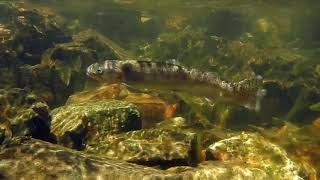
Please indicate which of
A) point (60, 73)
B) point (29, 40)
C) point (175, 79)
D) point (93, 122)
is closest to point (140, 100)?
point (93, 122)

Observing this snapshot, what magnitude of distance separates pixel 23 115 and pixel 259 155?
4.29 m

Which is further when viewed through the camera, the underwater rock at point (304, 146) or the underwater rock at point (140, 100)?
the underwater rock at point (140, 100)

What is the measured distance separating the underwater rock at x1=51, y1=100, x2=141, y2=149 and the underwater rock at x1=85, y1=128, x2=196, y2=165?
0.36 m

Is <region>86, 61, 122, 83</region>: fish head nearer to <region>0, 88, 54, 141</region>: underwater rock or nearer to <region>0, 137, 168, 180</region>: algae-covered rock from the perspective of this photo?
<region>0, 88, 54, 141</region>: underwater rock

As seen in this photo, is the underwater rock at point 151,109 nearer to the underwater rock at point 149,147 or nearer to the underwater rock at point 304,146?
the underwater rock at point 149,147

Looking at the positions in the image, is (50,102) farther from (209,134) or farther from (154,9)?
(154,9)

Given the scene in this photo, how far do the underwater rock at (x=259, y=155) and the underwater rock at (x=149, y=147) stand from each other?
64 centimetres

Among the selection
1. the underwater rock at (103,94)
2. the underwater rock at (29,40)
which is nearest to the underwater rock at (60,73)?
the underwater rock at (29,40)

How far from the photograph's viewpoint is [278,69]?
58.2 feet

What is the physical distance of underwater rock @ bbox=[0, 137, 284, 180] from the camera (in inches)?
203

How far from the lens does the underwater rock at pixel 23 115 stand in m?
6.98

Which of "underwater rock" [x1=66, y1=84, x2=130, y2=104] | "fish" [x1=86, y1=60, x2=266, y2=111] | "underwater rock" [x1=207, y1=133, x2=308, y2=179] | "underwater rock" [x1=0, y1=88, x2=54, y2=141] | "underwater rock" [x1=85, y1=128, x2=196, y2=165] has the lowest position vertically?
"underwater rock" [x1=207, y1=133, x2=308, y2=179]

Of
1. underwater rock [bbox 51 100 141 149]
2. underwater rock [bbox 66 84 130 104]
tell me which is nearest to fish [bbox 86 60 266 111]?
underwater rock [bbox 51 100 141 149]

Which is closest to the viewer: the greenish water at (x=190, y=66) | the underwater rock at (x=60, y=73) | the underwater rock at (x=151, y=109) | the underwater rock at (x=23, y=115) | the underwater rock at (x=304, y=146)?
the underwater rock at (x=23, y=115)
